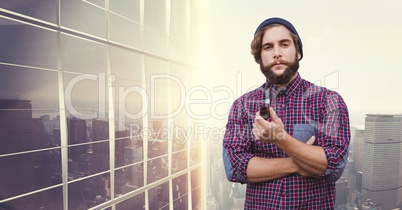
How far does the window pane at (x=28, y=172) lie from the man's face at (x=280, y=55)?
9.54 ft

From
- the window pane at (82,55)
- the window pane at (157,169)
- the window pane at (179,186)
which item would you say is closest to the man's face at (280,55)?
the window pane at (82,55)

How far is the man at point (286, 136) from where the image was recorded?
2.75 ft

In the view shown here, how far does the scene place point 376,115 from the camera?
1097cm

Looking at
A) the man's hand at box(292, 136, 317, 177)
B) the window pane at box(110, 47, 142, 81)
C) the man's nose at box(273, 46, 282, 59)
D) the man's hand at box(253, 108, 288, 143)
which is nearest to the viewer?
the man's hand at box(253, 108, 288, 143)

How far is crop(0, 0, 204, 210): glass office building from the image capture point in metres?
2.68

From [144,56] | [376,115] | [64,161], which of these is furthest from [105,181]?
[376,115]

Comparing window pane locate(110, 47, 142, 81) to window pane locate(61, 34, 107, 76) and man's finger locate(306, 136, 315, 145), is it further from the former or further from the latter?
man's finger locate(306, 136, 315, 145)

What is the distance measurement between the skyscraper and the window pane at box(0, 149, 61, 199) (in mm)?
11480

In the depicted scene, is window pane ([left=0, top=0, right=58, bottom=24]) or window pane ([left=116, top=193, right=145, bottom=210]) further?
window pane ([left=116, top=193, right=145, bottom=210])

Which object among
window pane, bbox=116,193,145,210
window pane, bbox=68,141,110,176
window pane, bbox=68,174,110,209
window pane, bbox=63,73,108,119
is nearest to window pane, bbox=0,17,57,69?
window pane, bbox=63,73,108,119

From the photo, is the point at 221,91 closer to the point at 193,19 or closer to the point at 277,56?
the point at 277,56

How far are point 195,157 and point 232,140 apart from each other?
19.9 feet

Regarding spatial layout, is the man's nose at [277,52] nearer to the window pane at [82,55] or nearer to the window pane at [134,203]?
the window pane at [82,55]

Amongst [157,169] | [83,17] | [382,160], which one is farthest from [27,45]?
[382,160]
